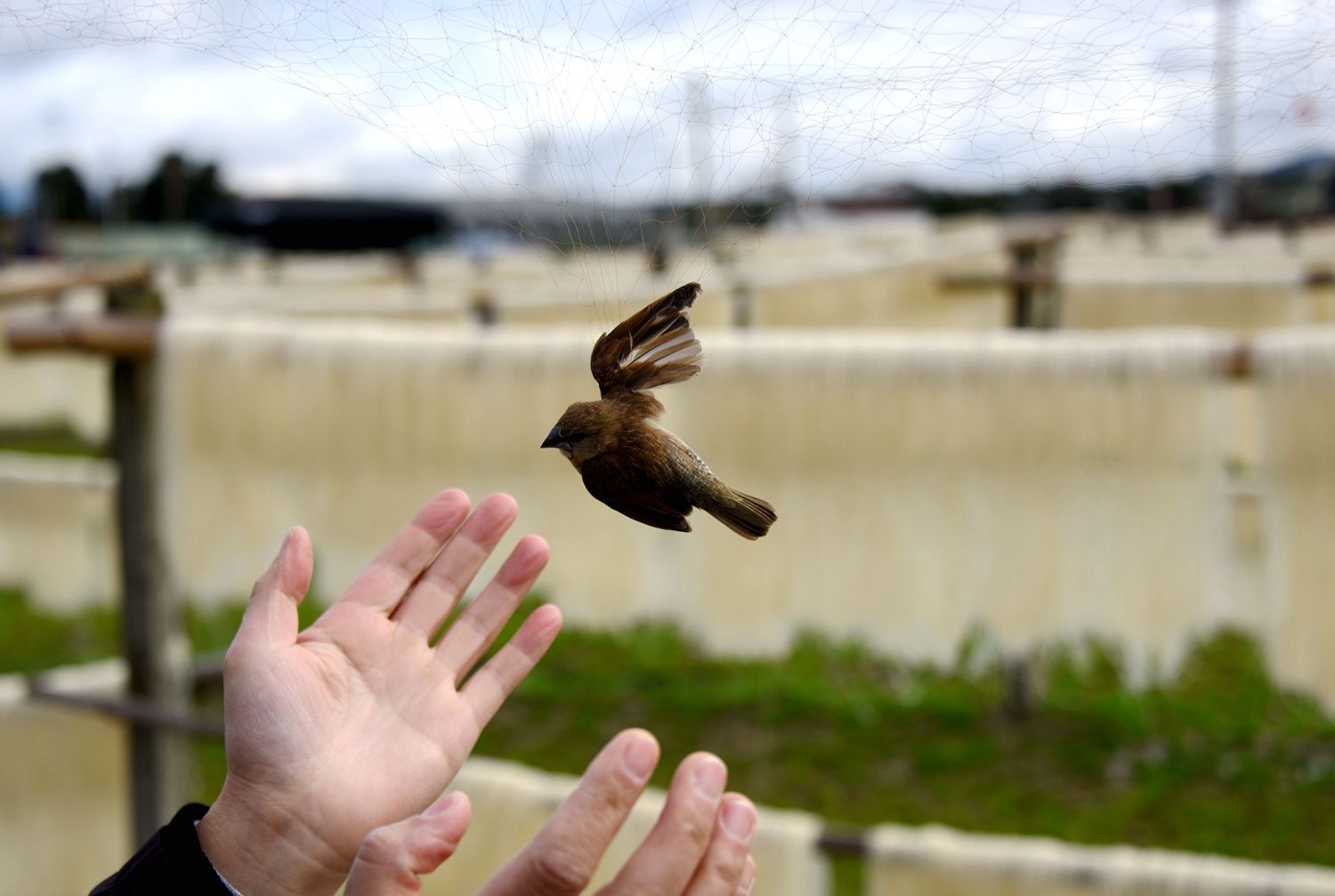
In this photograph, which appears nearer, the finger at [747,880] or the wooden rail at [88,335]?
the finger at [747,880]

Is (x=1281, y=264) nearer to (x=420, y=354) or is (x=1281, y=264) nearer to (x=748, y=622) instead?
(x=748, y=622)

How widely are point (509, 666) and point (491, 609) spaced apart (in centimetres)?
5

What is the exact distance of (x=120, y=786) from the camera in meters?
2.66

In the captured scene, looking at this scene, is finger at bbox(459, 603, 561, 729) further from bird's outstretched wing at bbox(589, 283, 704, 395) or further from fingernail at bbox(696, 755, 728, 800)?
bird's outstretched wing at bbox(589, 283, 704, 395)

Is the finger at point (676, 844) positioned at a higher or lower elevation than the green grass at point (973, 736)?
higher

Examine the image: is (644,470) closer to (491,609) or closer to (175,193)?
(491,609)

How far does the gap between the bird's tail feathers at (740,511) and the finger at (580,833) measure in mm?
260

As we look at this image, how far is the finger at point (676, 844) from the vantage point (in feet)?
2.62

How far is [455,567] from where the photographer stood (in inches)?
37.5

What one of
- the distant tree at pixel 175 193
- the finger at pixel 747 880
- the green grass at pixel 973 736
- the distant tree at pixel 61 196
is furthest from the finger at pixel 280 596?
the distant tree at pixel 175 193

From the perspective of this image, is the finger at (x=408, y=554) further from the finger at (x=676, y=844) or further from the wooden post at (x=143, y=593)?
the wooden post at (x=143, y=593)

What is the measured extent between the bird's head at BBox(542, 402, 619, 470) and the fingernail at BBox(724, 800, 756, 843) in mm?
394

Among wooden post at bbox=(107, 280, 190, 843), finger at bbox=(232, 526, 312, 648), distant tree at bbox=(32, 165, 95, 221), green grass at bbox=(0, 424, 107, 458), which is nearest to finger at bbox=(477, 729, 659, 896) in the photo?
finger at bbox=(232, 526, 312, 648)

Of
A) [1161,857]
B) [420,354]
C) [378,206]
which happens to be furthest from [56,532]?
[378,206]
